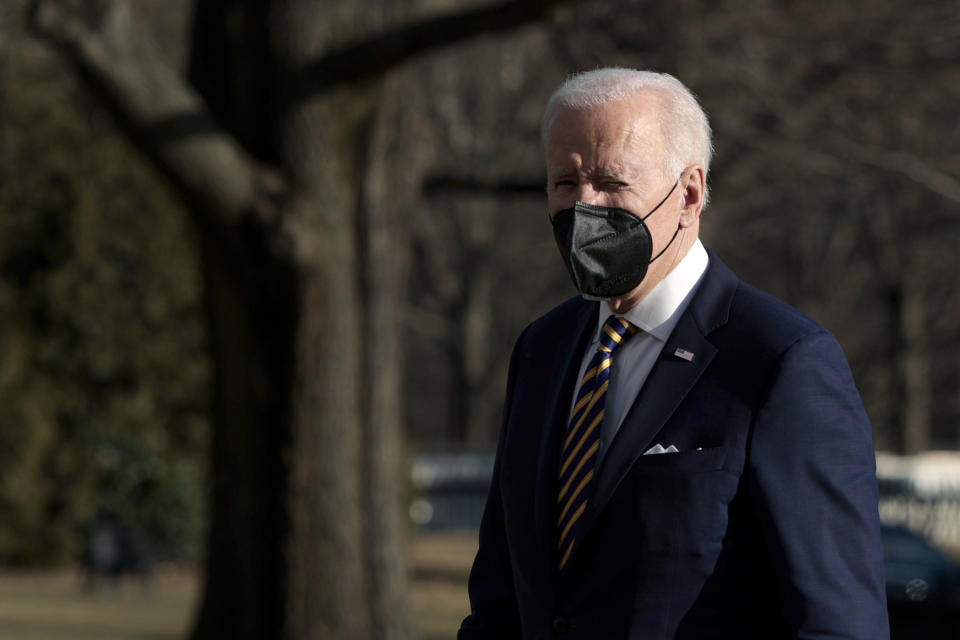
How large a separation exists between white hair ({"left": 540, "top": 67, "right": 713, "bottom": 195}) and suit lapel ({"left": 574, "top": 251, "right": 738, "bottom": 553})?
26 cm

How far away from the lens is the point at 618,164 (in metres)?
2.67

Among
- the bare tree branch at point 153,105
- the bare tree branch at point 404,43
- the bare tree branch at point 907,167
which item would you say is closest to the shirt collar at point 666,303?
the bare tree branch at point 404,43

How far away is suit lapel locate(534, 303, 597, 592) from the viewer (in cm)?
274

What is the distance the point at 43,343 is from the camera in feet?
53.7

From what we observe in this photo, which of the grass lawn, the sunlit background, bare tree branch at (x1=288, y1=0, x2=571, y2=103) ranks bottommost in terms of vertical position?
the grass lawn

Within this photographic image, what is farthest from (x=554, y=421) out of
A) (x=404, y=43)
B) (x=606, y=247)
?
(x=404, y=43)

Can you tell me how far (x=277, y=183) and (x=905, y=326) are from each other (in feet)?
59.8

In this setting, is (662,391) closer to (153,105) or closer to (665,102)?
(665,102)

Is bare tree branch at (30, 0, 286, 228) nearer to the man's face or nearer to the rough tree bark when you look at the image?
the rough tree bark

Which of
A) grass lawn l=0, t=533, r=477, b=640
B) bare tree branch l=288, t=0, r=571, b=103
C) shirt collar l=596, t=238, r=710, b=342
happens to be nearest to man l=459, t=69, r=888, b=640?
shirt collar l=596, t=238, r=710, b=342

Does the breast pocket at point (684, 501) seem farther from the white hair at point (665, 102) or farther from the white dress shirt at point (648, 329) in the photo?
the white hair at point (665, 102)

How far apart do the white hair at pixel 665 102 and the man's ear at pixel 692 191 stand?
1 cm

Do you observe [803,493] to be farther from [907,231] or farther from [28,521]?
[907,231]

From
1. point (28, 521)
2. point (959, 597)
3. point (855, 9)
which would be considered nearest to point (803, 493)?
point (959, 597)
